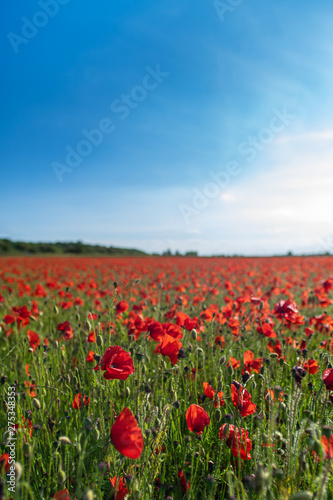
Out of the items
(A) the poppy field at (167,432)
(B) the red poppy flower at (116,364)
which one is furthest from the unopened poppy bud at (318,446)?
(B) the red poppy flower at (116,364)

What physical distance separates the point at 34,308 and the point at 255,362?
2.35m

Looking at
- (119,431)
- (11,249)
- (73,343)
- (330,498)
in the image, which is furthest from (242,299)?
(11,249)

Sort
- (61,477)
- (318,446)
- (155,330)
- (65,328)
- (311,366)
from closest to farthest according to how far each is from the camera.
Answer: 1. (318,446)
2. (61,477)
3. (155,330)
4. (311,366)
5. (65,328)

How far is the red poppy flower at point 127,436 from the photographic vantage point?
37.0 inches

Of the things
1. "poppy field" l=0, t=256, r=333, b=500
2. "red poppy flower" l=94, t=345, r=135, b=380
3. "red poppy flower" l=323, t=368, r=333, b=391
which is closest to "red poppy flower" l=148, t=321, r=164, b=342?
"poppy field" l=0, t=256, r=333, b=500

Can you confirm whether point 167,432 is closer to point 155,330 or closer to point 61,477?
point 155,330

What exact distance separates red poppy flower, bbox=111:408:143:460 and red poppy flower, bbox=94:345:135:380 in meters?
0.22

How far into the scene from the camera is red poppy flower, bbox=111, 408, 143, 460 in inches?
37.0

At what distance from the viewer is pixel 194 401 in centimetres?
201

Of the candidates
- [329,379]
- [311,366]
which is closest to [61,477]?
[329,379]

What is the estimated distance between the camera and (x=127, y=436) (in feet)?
3.13

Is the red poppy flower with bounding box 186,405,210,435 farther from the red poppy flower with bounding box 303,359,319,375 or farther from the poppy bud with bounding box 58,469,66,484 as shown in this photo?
the red poppy flower with bounding box 303,359,319,375

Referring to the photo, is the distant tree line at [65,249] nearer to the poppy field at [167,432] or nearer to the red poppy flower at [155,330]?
the poppy field at [167,432]

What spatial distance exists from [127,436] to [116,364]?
337mm
